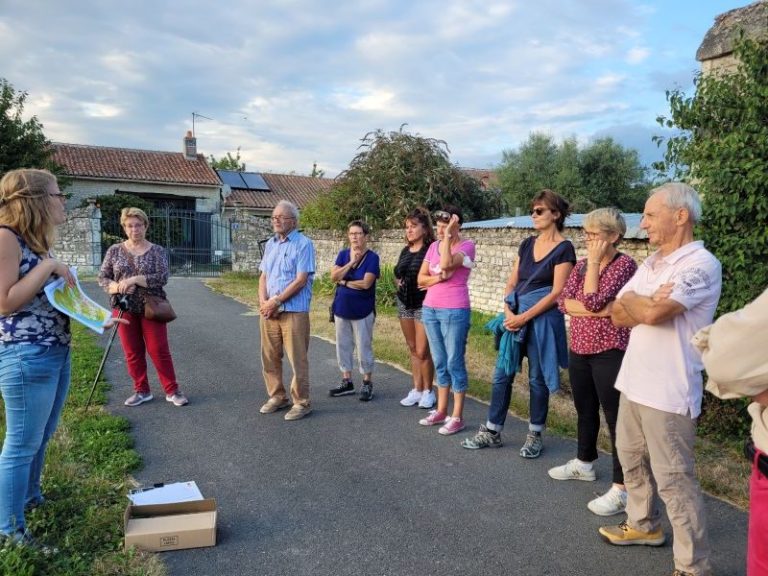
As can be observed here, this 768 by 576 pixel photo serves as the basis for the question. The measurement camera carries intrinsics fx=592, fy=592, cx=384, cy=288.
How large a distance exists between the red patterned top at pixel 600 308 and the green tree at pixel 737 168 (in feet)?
6.44

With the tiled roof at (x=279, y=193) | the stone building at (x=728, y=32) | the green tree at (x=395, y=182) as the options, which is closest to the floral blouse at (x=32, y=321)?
the stone building at (x=728, y=32)

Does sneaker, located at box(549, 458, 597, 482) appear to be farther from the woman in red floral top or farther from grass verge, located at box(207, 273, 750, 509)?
grass verge, located at box(207, 273, 750, 509)

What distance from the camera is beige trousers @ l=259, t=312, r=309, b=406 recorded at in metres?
5.61

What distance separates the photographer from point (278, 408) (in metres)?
5.87

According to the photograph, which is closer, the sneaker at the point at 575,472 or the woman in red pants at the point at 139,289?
the sneaker at the point at 575,472

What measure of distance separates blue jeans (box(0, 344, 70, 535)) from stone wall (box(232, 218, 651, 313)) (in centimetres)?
752

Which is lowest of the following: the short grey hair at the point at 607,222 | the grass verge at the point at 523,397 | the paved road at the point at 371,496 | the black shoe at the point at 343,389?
the grass verge at the point at 523,397

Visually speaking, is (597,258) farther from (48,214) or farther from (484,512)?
(48,214)

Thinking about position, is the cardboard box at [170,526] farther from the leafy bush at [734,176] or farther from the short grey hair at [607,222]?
the leafy bush at [734,176]

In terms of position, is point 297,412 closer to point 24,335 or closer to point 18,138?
point 24,335

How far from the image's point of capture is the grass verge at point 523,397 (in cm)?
431

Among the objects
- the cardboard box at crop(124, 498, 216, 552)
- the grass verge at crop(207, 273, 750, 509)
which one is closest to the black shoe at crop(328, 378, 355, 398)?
the grass verge at crop(207, 273, 750, 509)

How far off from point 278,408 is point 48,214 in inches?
124

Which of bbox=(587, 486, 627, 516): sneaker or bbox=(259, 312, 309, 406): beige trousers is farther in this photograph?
bbox=(259, 312, 309, 406): beige trousers
